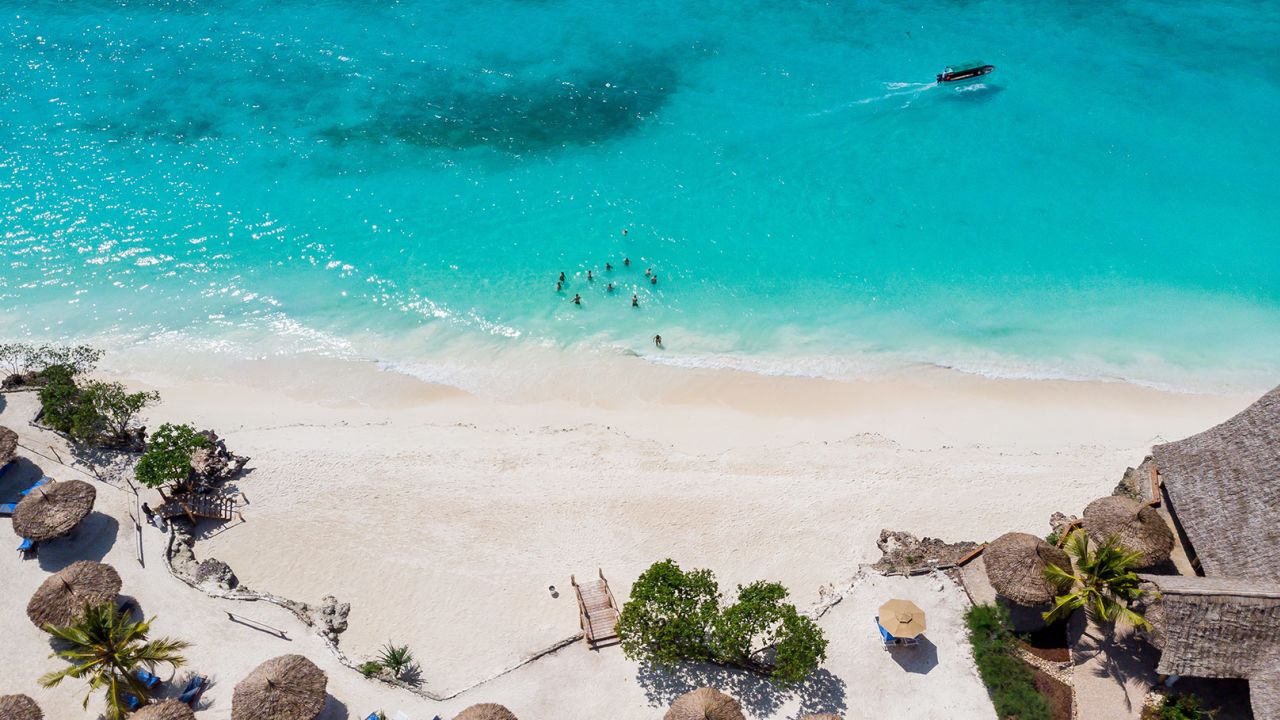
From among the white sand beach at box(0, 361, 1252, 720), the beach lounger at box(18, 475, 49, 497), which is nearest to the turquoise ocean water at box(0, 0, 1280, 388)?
the white sand beach at box(0, 361, 1252, 720)

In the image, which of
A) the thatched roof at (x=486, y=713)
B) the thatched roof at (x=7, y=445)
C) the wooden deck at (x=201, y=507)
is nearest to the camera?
the thatched roof at (x=486, y=713)

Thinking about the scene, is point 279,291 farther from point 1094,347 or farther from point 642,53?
point 1094,347

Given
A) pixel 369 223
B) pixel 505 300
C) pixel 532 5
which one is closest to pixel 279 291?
pixel 369 223

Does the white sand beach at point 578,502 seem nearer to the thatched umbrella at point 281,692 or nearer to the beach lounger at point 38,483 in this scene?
the beach lounger at point 38,483

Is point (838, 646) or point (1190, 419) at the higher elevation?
point (1190, 419)

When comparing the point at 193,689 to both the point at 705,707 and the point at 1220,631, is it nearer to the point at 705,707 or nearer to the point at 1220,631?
the point at 705,707

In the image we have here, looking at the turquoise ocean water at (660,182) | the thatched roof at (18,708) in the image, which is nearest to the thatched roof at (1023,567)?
the turquoise ocean water at (660,182)
